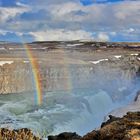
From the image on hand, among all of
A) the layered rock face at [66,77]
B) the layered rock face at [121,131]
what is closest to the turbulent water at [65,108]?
the layered rock face at [66,77]

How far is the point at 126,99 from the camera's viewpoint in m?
34.0

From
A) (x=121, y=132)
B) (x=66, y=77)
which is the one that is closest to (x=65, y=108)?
(x=66, y=77)

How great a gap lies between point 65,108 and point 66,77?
10996mm

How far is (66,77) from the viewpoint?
127ft

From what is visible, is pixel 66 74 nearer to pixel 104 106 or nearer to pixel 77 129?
pixel 104 106

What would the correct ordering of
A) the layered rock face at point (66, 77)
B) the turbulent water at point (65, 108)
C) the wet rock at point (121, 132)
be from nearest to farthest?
1. the wet rock at point (121, 132)
2. the turbulent water at point (65, 108)
3. the layered rock face at point (66, 77)

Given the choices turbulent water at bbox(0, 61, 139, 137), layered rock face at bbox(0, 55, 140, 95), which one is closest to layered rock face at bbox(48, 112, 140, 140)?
turbulent water at bbox(0, 61, 139, 137)

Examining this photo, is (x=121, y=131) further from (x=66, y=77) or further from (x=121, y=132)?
(x=66, y=77)

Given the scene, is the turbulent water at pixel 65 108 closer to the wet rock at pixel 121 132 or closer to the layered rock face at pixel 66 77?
the layered rock face at pixel 66 77

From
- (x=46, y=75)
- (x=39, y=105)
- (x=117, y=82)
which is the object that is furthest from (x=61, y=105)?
(x=117, y=82)

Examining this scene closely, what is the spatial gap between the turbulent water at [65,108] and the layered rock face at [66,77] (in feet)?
0.94

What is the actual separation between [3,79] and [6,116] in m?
11.7

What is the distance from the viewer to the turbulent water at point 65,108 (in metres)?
22.8

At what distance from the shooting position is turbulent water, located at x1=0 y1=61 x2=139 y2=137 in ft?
74.7
